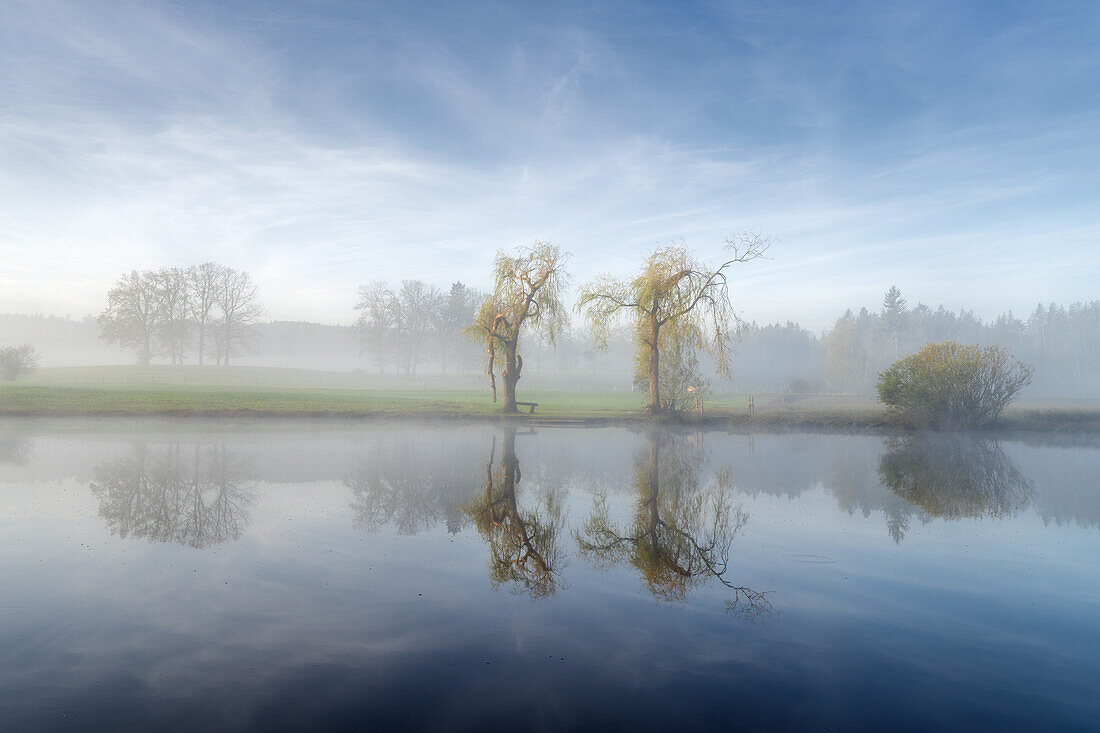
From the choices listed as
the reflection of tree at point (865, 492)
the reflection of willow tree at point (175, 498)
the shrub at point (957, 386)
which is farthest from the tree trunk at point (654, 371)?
the reflection of willow tree at point (175, 498)

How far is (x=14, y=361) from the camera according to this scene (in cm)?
4503

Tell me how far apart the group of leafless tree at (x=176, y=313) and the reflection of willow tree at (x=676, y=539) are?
7761cm

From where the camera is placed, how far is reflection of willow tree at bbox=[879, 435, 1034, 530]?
13.8m

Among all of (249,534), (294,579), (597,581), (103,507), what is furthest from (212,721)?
(103,507)

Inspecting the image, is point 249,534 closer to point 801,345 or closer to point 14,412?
point 14,412

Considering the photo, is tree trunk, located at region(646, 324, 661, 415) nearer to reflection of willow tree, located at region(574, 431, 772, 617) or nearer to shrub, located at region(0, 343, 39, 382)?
reflection of willow tree, located at region(574, 431, 772, 617)

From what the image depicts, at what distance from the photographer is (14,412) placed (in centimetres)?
3064

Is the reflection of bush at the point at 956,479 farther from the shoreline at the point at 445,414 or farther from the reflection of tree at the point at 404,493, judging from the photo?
the reflection of tree at the point at 404,493

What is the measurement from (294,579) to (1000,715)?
26.6 ft

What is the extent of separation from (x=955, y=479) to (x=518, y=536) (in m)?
13.9

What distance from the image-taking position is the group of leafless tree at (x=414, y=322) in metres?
93.9

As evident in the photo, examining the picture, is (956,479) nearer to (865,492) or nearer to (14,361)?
(865,492)

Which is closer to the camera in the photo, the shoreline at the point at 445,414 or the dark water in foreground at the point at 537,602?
the dark water in foreground at the point at 537,602

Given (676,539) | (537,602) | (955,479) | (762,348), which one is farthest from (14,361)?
(762,348)
